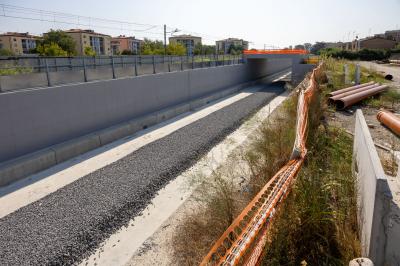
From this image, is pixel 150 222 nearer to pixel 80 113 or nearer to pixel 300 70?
pixel 80 113

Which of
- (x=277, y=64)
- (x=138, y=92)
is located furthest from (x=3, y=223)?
(x=277, y=64)

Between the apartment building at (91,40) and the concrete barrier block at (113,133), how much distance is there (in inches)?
2579

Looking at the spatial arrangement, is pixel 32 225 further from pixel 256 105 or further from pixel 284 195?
pixel 256 105

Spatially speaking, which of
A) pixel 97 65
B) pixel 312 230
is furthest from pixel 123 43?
pixel 312 230

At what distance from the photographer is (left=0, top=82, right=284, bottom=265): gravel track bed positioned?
15.5ft

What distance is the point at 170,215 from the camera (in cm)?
589

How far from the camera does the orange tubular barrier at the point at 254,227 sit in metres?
2.49

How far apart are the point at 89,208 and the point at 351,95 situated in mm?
10172

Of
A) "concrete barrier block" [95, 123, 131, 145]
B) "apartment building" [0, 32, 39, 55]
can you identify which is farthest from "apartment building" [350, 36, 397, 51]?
"apartment building" [0, 32, 39, 55]

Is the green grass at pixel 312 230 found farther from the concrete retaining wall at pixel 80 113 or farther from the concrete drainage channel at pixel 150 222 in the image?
the concrete retaining wall at pixel 80 113

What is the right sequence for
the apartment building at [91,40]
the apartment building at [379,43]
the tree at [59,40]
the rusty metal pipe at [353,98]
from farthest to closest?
the apartment building at [379,43], the apartment building at [91,40], the tree at [59,40], the rusty metal pipe at [353,98]

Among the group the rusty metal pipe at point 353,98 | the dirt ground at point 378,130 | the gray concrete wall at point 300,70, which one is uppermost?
the gray concrete wall at point 300,70

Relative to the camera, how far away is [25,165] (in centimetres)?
753

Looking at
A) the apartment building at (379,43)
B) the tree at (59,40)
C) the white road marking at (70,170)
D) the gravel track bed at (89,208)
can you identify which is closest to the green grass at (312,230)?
the gravel track bed at (89,208)
